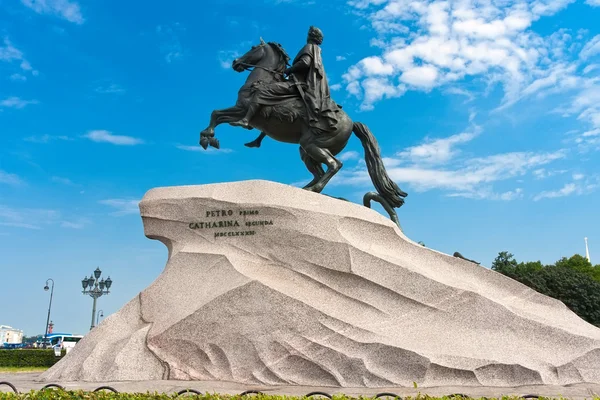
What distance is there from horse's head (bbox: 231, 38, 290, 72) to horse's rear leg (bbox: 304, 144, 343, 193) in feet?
5.95

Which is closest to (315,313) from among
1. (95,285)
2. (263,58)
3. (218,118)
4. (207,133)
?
(207,133)

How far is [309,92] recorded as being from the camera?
9.65m

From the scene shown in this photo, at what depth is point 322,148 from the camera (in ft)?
31.5

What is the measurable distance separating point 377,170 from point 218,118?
3179 millimetres

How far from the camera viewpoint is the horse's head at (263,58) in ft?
33.4

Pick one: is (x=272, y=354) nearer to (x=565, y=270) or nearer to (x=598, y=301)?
(x=598, y=301)

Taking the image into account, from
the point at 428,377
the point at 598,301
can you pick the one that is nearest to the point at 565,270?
the point at 598,301

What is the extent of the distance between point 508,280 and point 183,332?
5061mm

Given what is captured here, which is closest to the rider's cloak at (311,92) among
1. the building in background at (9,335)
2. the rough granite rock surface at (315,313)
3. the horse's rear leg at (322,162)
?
the horse's rear leg at (322,162)

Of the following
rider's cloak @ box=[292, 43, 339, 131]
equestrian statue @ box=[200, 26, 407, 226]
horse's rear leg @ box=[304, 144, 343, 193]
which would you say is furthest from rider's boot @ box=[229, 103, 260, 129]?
horse's rear leg @ box=[304, 144, 343, 193]

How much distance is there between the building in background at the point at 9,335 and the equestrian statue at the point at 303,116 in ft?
221

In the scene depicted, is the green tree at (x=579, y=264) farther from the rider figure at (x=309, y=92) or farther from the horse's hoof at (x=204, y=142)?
the horse's hoof at (x=204, y=142)

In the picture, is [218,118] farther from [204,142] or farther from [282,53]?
[282,53]

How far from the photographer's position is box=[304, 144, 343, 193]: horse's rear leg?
30.8ft
